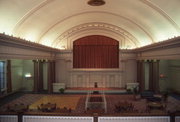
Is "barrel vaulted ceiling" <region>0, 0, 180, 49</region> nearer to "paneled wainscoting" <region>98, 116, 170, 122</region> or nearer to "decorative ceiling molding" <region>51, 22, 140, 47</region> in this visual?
"decorative ceiling molding" <region>51, 22, 140, 47</region>

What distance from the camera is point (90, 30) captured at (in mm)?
19281

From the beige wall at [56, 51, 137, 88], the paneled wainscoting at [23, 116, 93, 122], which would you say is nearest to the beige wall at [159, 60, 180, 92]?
the beige wall at [56, 51, 137, 88]

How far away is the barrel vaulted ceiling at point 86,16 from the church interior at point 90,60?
0.21 feet

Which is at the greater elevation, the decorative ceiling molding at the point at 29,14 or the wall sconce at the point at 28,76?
the decorative ceiling molding at the point at 29,14

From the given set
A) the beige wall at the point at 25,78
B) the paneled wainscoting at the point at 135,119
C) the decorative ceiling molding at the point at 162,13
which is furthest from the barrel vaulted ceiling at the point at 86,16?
the paneled wainscoting at the point at 135,119

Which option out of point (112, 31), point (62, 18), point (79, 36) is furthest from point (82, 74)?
point (62, 18)

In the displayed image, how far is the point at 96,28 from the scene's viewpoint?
61.8 feet

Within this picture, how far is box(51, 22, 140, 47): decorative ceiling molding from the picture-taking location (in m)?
17.6

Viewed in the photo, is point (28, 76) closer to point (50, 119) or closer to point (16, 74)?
point (16, 74)

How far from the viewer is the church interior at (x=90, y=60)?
8742 millimetres

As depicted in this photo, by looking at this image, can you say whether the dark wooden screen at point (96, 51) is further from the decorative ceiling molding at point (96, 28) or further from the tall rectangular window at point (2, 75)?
the tall rectangular window at point (2, 75)

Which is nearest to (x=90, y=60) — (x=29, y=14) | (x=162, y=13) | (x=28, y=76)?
(x=28, y=76)

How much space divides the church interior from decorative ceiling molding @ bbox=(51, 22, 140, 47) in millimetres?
95

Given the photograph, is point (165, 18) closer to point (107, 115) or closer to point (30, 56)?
point (107, 115)
